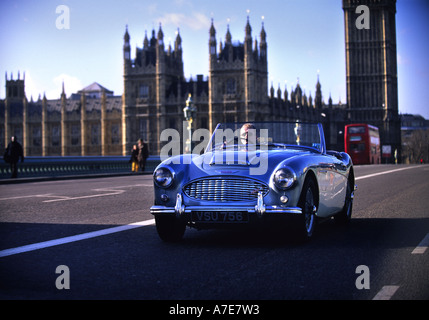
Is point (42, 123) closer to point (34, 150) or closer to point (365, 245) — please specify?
point (34, 150)

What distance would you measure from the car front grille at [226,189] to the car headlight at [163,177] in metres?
0.24

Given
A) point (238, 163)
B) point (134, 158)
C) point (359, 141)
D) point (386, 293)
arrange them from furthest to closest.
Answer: point (359, 141) → point (134, 158) → point (238, 163) → point (386, 293)

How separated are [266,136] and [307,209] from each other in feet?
4.93

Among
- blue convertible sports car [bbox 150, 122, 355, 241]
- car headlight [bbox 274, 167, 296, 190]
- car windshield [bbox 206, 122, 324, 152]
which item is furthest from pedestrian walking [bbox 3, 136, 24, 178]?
car headlight [bbox 274, 167, 296, 190]

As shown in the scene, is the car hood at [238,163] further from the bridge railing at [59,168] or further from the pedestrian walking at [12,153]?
the bridge railing at [59,168]

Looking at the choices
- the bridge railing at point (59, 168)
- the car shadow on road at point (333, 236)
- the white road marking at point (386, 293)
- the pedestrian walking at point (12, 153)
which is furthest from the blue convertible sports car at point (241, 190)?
the bridge railing at point (59, 168)

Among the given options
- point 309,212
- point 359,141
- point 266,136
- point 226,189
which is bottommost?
point 309,212

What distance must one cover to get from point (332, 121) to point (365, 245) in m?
110

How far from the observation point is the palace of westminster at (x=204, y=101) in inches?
3406

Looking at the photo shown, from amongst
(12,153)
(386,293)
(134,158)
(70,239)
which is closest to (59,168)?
(134,158)

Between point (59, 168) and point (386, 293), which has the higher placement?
point (59, 168)

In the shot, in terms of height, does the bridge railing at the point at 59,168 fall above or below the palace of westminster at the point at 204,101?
below

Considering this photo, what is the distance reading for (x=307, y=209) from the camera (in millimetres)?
6047

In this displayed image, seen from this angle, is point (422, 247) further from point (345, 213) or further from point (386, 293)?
point (386, 293)
